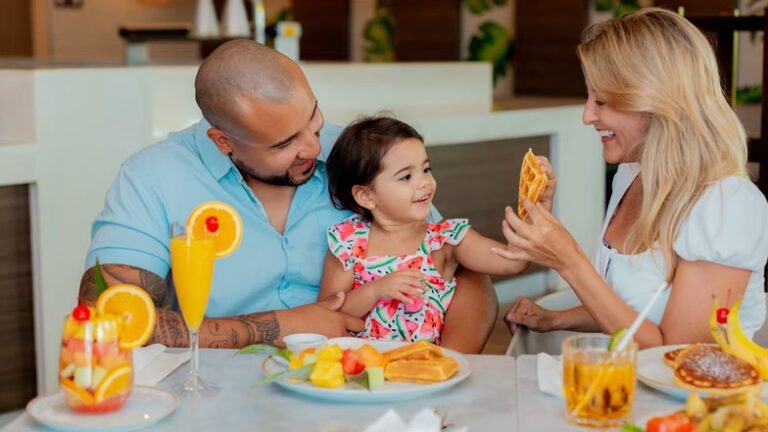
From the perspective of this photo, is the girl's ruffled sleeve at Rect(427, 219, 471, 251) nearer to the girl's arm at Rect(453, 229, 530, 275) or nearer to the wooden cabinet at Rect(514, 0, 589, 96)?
the girl's arm at Rect(453, 229, 530, 275)

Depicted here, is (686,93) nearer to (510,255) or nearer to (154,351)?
(510,255)

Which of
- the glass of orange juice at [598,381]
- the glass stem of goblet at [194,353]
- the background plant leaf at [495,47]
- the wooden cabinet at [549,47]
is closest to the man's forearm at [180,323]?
the glass stem of goblet at [194,353]

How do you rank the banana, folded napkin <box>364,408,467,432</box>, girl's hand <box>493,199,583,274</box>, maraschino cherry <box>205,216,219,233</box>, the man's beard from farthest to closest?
the man's beard → girl's hand <box>493,199,583,274</box> → maraschino cherry <box>205,216,219,233</box> → the banana → folded napkin <box>364,408,467,432</box>

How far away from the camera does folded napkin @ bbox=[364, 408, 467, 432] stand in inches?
57.2

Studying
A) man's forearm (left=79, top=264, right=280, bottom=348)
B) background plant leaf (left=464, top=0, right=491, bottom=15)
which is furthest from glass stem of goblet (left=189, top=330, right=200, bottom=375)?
background plant leaf (left=464, top=0, right=491, bottom=15)

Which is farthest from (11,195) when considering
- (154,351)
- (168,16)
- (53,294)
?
(168,16)

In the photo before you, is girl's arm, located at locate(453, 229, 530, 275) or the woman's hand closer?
the woman's hand

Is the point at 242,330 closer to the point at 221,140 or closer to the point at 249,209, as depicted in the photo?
the point at 249,209

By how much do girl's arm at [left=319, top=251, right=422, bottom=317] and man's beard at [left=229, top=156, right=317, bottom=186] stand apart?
19 centimetres

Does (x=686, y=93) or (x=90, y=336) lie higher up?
(x=686, y=93)

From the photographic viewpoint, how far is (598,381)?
1.55m

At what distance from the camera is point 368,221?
2.64 metres

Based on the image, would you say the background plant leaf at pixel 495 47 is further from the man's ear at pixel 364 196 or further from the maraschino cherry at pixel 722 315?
the maraschino cherry at pixel 722 315

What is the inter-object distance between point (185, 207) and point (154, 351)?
585 millimetres
